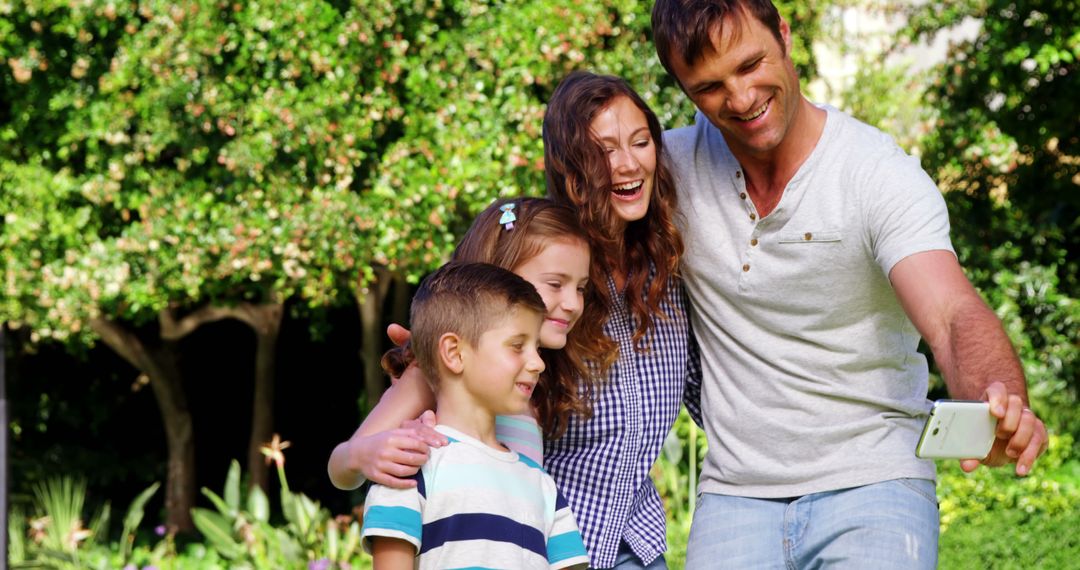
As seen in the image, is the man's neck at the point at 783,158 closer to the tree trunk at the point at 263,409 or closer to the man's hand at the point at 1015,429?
the man's hand at the point at 1015,429

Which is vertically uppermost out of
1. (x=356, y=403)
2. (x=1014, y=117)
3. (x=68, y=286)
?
(x=68, y=286)

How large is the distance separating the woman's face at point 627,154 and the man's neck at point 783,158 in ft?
0.72

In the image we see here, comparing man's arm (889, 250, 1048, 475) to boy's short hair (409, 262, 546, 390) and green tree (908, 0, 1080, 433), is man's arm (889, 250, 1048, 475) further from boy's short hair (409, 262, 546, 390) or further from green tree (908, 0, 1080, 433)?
green tree (908, 0, 1080, 433)

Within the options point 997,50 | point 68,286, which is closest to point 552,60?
point 997,50

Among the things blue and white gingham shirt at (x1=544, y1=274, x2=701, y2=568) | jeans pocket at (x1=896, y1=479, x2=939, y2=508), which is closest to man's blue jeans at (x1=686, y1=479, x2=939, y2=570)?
jeans pocket at (x1=896, y1=479, x2=939, y2=508)

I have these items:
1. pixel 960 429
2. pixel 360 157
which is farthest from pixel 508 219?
pixel 360 157

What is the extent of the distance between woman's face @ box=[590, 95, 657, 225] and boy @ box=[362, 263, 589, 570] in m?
0.36

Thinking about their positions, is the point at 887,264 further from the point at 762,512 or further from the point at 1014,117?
the point at 1014,117

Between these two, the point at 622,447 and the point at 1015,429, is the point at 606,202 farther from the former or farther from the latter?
the point at 1015,429

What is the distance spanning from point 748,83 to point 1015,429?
0.99m

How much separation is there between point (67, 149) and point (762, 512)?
697 cm

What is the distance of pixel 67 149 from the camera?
8.73m

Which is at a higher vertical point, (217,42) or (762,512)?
(217,42)

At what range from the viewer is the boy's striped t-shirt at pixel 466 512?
2.44 m
